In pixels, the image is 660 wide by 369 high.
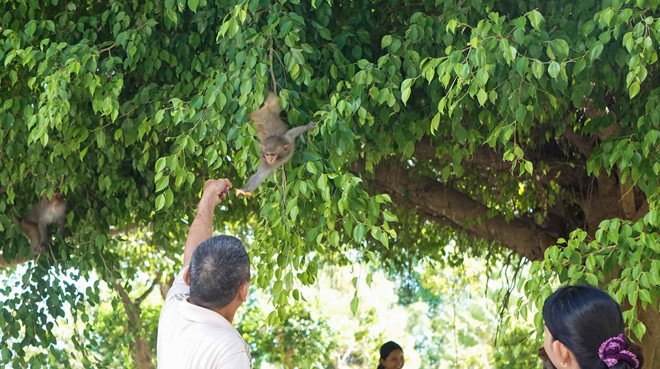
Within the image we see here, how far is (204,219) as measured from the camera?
8.37ft

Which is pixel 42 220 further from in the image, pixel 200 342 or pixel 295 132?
pixel 200 342

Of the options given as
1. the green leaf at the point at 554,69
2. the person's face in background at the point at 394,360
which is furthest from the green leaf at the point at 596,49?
the person's face in background at the point at 394,360

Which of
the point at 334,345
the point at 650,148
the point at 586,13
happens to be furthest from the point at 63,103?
the point at 334,345

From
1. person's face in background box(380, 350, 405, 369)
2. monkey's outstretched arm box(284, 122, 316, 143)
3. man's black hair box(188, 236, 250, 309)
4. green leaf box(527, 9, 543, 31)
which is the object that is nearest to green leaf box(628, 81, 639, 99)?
green leaf box(527, 9, 543, 31)

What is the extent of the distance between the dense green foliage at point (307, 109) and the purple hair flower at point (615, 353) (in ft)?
4.27

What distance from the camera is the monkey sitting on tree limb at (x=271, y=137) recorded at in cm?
324

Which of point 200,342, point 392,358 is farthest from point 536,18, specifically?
point 392,358

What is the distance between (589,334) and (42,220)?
3815mm

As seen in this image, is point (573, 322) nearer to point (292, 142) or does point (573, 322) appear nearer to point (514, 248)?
point (292, 142)

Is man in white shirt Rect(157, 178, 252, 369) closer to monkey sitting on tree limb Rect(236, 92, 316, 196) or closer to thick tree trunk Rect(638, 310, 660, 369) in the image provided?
monkey sitting on tree limb Rect(236, 92, 316, 196)

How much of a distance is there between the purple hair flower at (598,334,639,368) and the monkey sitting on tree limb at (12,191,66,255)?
3.69 m

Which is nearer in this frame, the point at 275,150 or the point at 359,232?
the point at 359,232

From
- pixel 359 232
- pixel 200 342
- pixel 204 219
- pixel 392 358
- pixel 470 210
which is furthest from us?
pixel 470 210

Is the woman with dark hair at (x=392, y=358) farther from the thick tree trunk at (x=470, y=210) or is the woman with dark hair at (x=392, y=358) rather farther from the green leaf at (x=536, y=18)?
the green leaf at (x=536, y=18)
